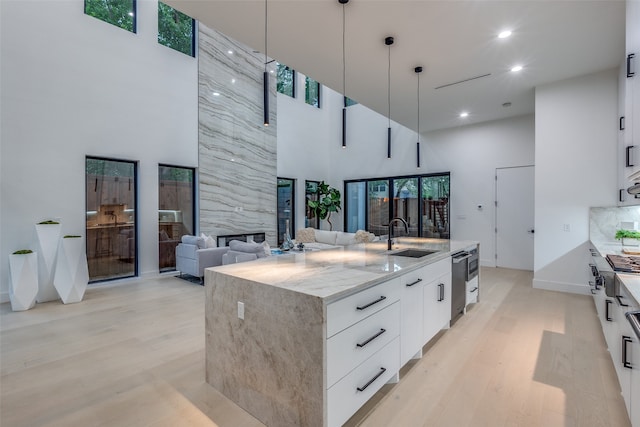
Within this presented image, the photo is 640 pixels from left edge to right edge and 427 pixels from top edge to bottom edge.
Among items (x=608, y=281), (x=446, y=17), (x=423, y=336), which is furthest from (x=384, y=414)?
(x=446, y=17)

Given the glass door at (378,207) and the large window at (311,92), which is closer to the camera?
the glass door at (378,207)

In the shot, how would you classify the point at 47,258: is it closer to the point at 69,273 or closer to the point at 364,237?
the point at 69,273

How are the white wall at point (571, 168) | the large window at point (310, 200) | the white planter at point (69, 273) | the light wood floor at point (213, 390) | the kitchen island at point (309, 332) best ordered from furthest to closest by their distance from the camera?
1. the large window at point (310, 200)
2. the white wall at point (571, 168)
3. the white planter at point (69, 273)
4. the light wood floor at point (213, 390)
5. the kitchen island at point (309, 332)

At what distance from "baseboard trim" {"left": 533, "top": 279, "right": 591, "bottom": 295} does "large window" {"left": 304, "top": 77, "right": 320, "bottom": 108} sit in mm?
7527

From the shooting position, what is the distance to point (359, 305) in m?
1.77

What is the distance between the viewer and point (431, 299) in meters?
2.73

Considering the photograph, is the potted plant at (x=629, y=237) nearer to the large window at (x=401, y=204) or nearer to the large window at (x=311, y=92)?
the large window at (x=401, y=204)

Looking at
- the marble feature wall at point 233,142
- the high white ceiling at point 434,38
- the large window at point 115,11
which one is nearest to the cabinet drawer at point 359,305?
the high white ceiling at point 434,38

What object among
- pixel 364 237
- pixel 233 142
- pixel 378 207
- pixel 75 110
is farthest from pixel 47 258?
pixel 378 207

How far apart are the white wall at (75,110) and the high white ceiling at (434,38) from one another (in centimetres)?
309

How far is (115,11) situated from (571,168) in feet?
26.3

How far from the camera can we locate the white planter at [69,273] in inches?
168

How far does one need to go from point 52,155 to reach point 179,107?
234cm

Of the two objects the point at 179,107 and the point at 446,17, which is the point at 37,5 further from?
the point at 446,17
